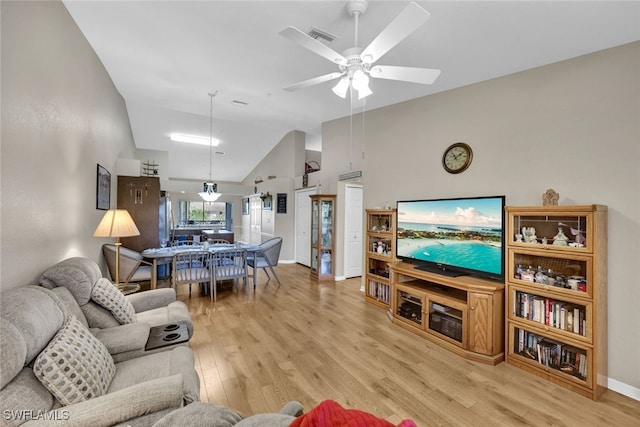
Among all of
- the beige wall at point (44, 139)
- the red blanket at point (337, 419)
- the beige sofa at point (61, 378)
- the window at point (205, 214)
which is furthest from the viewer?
the window at point (205, 214)

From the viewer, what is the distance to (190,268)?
4133mm

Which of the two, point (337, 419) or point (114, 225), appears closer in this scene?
point (337, 419)

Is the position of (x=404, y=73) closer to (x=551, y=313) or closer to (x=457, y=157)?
(x=457, y=157)

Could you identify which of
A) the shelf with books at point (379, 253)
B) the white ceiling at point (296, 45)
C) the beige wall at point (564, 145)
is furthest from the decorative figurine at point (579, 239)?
the shelf with books at point (379, 253)

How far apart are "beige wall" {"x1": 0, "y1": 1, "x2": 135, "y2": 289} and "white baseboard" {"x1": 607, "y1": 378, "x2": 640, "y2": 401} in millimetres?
4471

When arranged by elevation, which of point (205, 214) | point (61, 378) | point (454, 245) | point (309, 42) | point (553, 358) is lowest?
point (553, 358)

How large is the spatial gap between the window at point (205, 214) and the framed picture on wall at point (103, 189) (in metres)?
→ 7.53

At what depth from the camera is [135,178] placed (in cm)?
454

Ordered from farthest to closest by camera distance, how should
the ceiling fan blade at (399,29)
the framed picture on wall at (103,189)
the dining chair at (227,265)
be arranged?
the dining chair at (227,265)
the framed picture on wall at (103,189)
the ceiling fan blade at (399,29)

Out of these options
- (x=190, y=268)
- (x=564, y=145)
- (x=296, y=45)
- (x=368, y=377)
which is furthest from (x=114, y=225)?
(x=564, y=145)

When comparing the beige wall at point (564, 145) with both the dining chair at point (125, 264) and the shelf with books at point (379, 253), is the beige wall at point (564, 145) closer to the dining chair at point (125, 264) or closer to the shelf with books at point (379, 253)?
the shelf with books at point (379, 253)

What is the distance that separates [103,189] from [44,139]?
72.3 inches

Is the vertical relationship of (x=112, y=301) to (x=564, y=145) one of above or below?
below

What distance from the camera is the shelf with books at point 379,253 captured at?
402cm
